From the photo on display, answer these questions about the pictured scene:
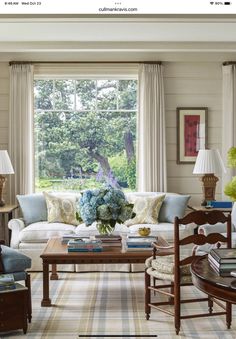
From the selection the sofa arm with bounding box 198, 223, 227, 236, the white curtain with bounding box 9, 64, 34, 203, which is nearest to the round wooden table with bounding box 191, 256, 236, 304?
the sofa arm with bounding box 198, 223, 227, 236

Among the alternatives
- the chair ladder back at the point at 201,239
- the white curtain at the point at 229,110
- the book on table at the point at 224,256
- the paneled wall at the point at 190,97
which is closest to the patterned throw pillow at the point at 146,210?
the paneled wall at the point at 190,97

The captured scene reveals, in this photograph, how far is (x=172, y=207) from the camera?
6.96m

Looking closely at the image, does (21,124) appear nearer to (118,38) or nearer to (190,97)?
(118,38)

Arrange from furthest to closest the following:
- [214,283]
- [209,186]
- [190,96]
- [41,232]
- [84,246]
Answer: [190,96]
[209,186]
[41,232]
[84,246]
[214,283]

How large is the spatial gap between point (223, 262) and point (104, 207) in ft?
8.42

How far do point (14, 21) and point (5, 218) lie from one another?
8.93 feet

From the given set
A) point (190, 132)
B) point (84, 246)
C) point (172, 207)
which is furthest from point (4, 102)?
point (84, 246)

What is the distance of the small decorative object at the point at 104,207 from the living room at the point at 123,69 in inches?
30.9

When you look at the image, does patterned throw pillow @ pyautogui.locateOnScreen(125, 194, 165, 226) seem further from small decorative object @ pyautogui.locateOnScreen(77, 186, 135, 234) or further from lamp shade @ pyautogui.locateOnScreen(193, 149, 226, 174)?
small decorative object @ pyautogui.locateOnScreen(77, 186, 135, 234)

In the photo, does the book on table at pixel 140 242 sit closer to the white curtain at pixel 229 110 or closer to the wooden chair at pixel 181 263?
the wooden chair at pixel 181 263

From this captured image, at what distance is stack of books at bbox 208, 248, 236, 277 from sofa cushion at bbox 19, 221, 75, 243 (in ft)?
12.5

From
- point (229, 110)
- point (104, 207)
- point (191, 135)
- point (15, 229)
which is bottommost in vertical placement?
point (15, 229)

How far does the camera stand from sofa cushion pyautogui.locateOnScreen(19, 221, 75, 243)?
6.38 m

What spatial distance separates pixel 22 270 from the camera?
15.3 ft
